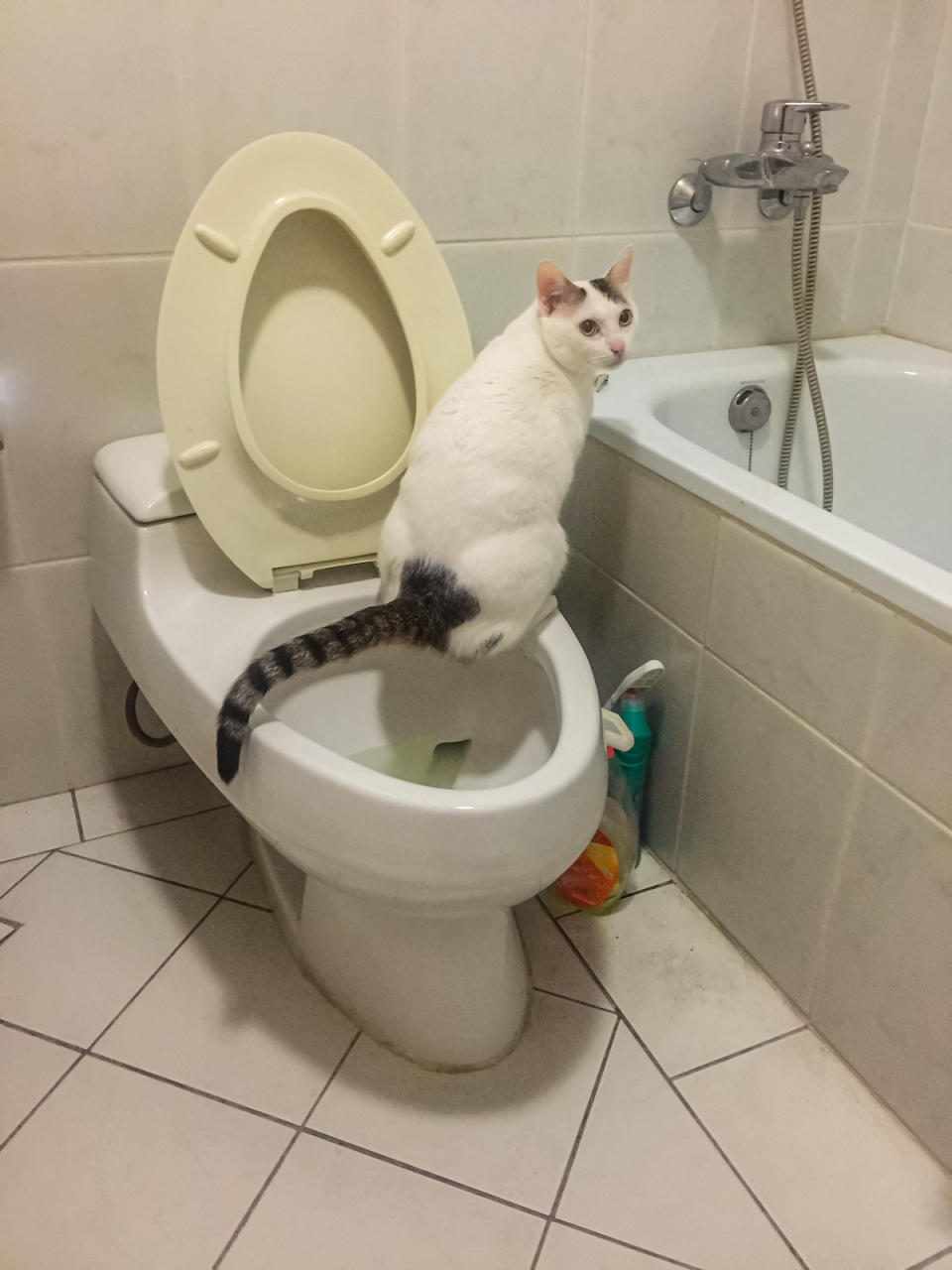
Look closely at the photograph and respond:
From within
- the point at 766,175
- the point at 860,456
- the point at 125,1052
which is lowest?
the point at 125,1052

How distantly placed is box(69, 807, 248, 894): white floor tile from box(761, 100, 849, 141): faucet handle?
1101mm

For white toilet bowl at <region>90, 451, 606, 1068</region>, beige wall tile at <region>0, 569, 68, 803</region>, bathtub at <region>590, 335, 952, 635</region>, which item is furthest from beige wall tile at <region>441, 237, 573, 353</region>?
beige wall tile at <region>0, 569, 68, 803</region>

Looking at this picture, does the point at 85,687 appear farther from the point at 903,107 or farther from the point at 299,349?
the point at 903,107

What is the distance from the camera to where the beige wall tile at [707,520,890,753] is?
33.0 inches

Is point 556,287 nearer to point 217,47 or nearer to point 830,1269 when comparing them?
point 217,47

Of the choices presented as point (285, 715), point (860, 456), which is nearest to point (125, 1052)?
point (285, 715)

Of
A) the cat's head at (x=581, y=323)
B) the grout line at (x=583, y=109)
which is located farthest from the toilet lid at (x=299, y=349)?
the grout line at (x=583, y=109)

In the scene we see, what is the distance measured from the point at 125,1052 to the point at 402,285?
31.9 inches

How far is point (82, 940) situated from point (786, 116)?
1270 millimetres

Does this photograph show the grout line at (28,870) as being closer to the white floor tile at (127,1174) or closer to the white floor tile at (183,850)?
the white floor tile at (183,850)

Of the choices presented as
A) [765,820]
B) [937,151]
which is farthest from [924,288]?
[765,820]

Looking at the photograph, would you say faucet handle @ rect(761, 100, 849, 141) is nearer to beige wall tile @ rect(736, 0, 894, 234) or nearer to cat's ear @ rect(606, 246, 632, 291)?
beige wall tile @ rect(736, 0, 894, 234)

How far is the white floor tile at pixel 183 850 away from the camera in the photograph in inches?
45.6

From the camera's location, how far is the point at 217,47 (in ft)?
3.11
